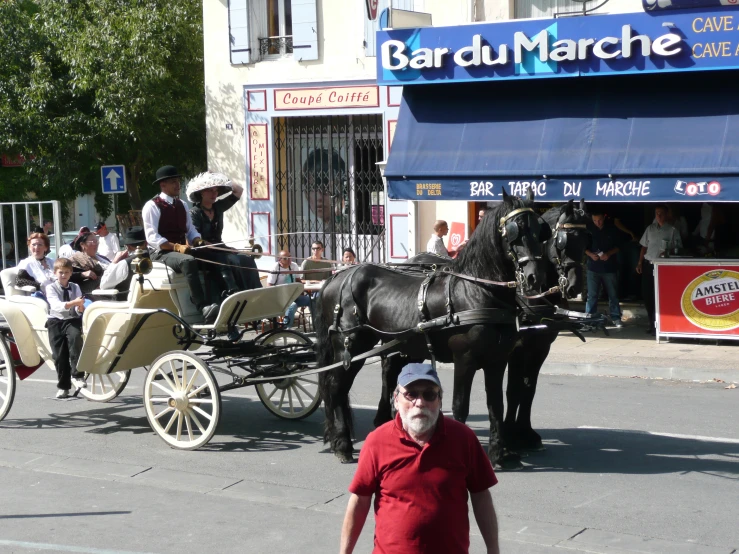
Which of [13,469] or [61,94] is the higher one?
[61,94]

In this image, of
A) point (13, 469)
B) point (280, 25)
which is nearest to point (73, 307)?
point (13, 469)

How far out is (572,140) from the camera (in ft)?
47.8

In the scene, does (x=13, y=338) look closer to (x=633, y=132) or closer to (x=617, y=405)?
(x=617, y=405)

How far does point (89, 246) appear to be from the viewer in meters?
10.8

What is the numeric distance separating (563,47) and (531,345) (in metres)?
7.84

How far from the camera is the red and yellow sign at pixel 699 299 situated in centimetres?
1361

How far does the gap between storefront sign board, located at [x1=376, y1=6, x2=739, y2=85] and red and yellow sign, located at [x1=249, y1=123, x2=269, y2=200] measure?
153 inches

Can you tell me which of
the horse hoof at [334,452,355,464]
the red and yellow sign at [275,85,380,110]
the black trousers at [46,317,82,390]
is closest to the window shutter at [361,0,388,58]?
the red and yellow sign at [275,85,380,110]

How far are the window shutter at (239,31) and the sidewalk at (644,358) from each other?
28.1 feet

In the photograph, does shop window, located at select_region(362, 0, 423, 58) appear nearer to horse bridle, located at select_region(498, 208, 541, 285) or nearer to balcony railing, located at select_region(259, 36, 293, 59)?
balcony railing, located at select_region(259, 36, 293, 59)

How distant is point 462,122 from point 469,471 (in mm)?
11895

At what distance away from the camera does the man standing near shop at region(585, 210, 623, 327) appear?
15.3 meters

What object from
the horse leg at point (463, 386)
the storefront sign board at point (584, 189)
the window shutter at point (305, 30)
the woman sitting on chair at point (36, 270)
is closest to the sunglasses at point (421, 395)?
the horse leg at point (463, 386)

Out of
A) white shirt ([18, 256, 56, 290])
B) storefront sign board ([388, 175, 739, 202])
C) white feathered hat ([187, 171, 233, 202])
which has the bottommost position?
white shirt ([18, 256, 56, 290])
